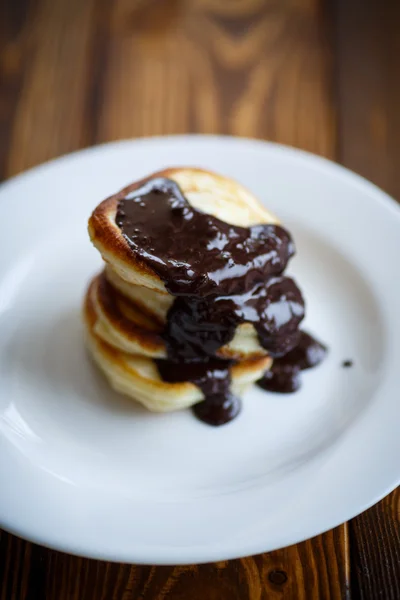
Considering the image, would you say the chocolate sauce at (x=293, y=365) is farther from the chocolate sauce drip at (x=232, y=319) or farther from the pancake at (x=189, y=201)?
the pancake at (x=189, y=201)

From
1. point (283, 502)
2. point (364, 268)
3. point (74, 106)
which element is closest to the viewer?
point (283, 502)

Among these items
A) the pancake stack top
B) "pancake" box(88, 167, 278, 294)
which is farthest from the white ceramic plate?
"pancake" box(88, 167, 278, 294)

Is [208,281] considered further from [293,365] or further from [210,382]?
[293,365]

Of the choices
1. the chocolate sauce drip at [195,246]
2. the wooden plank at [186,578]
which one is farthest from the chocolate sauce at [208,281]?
the wooden plank at [186,578]

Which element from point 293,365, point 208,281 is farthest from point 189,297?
point 293,365

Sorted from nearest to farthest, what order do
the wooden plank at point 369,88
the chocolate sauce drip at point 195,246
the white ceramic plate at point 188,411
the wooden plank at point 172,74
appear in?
the white ceramic plate at point 188,411
the chocolate sauce drip at point 195,246
the wooden plank at point 369,88
the wooden plank at point 172,74

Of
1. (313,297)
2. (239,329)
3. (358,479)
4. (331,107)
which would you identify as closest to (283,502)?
(358,479)

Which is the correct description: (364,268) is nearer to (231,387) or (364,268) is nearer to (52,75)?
(231,387)
